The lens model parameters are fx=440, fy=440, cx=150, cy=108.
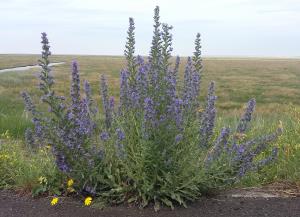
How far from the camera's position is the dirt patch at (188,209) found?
159 inches

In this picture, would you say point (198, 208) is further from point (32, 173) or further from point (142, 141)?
point (32, 173)

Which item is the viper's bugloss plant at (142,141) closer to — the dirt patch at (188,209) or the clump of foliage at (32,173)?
the dirt patch at (188,209)

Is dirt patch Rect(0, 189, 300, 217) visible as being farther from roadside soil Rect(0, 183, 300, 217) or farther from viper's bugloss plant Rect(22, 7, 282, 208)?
viper's bugloss plant Rect(22, 7, 282, 208)

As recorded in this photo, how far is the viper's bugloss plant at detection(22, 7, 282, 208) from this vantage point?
4062 millimetres

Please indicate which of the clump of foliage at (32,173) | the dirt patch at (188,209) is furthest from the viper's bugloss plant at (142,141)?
the clump of foliage at (32,173)

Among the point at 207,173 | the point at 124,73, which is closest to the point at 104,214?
the point at 207,173

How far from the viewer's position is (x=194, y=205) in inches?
167

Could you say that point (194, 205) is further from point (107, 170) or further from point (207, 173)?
point (107, 170)

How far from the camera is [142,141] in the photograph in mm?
3930

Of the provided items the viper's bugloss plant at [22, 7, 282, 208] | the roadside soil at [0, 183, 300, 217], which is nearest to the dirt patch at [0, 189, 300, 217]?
the roadside soil at [0, 183, 300, 217]

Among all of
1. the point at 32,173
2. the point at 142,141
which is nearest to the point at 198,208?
the point at 142,141

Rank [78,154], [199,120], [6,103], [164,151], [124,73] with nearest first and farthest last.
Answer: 1. [164,151]
2. [78,154]
3. [124,73]
4. [199,120]
5. [6,103]

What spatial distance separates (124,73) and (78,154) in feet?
3.10

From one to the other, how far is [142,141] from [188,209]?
32.1 inches
